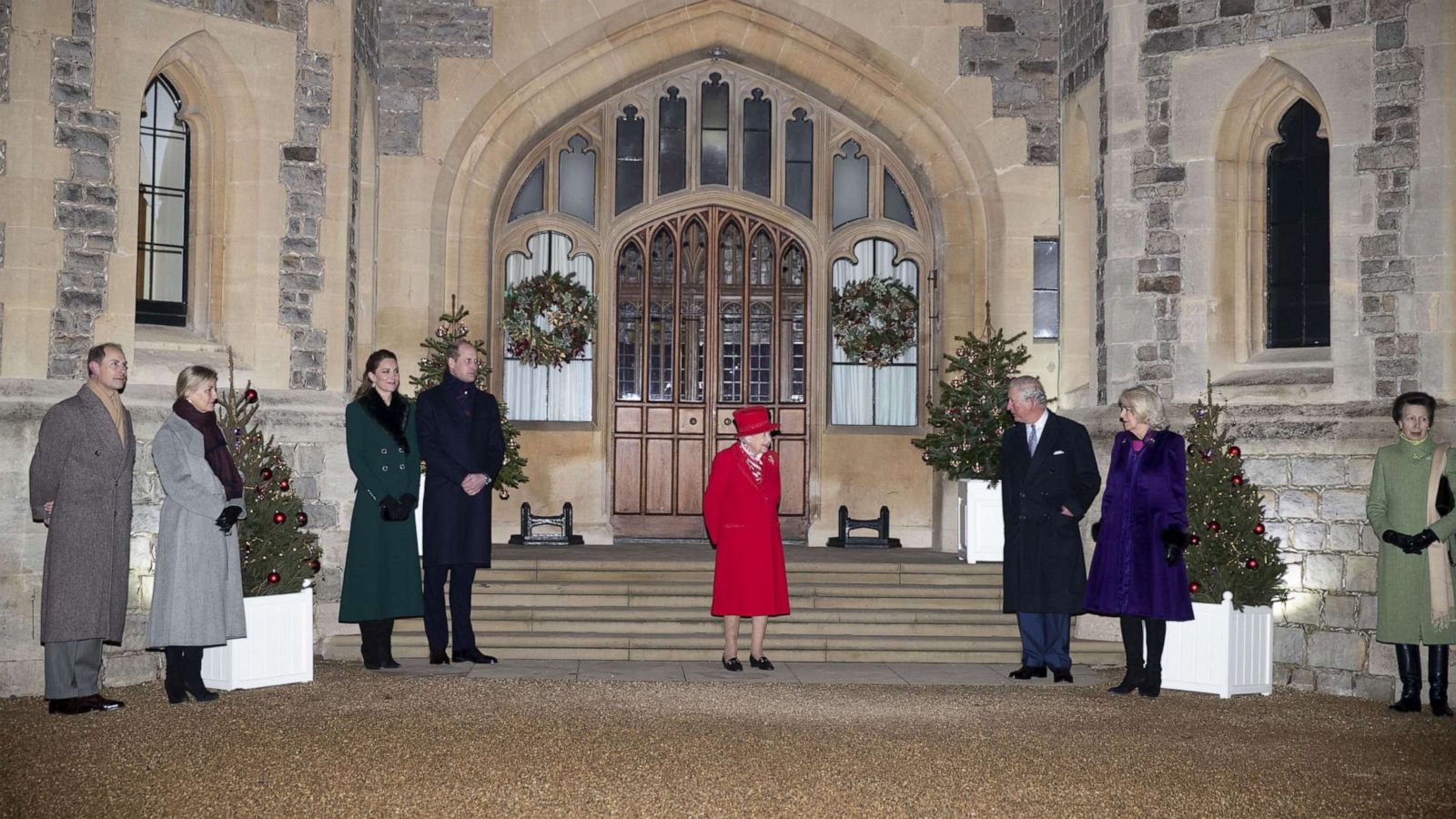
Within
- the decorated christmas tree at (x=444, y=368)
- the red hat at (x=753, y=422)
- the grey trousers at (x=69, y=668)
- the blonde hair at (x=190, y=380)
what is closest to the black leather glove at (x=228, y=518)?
the blonde hair at (x=190, y=380)

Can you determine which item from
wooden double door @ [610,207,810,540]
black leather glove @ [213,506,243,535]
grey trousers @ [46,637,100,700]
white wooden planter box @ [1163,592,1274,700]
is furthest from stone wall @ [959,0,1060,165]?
grey trousers @ [46,637,100,700]

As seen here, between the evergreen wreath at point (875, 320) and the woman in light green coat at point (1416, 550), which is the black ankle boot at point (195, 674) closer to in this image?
the woman in light green coat at point (1416, 550)

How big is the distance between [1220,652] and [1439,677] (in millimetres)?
1068

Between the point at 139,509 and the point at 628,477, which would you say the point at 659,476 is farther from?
the point at 139,509

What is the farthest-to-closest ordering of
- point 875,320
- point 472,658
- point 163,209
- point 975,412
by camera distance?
point 875,320
point 975,412
point 163,209
point 472,658

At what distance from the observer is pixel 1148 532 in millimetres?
7453

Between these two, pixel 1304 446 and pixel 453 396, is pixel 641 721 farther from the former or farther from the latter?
pixel 1304 446

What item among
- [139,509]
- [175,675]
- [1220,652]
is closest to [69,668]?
[175,675]

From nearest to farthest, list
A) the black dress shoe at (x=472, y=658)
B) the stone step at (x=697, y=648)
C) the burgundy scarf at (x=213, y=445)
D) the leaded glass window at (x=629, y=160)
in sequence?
the burgundy scarf at (x=213, y=445) → the black dress shoe at (x=472, y=658) → the stone step at (x=697, y=648) → the leaded glass window at (x=629, y=160)

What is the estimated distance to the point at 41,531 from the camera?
308 inches

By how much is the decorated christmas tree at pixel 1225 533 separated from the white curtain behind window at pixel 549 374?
559 cm

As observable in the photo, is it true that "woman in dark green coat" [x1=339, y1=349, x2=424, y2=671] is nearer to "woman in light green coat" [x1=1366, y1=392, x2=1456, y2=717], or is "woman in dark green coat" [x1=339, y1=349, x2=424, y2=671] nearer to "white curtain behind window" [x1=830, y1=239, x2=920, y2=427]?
"woman in light green coat" [x1=1366, y1=392, x2=1456, y2=717]

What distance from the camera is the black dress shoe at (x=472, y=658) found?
826 centimetres

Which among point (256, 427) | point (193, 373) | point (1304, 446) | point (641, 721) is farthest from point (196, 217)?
point (1304, 446)
